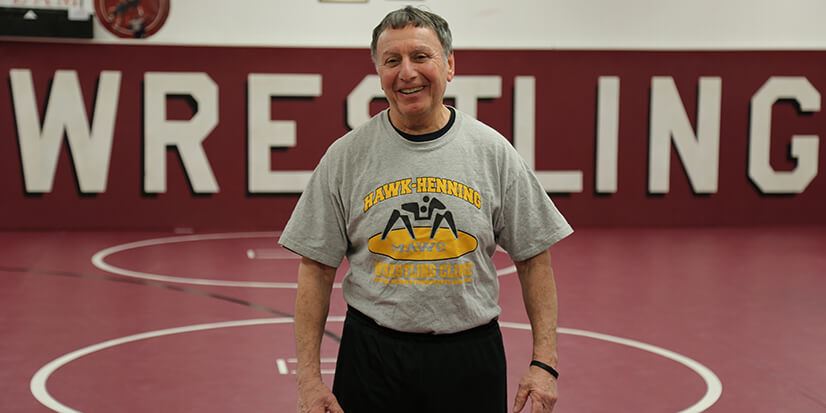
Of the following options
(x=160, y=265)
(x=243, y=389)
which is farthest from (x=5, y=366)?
(x=160, y=265)

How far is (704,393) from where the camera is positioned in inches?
196

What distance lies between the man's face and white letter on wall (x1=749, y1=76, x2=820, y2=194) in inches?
376

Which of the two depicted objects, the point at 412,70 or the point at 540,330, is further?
the point at 540,330

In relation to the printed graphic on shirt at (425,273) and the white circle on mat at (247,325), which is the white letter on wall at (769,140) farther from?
the printed graphic on shirt at (425,273)

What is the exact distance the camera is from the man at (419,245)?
245 cm

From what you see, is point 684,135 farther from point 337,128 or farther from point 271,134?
point 271,134

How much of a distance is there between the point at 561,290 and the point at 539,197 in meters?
5.11

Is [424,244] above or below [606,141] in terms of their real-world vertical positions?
below

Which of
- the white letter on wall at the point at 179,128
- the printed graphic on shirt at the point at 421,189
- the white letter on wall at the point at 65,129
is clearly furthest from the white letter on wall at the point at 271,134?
the printed graphic on shirt at the point at 421,189

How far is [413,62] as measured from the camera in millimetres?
2447

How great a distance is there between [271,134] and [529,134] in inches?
105

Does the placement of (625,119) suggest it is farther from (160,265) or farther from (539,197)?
(539,197)

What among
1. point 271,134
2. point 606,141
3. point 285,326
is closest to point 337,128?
point 271,134

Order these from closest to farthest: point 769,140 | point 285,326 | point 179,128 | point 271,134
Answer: point 285,326, point 179,128, point 271,134, point 769,140
